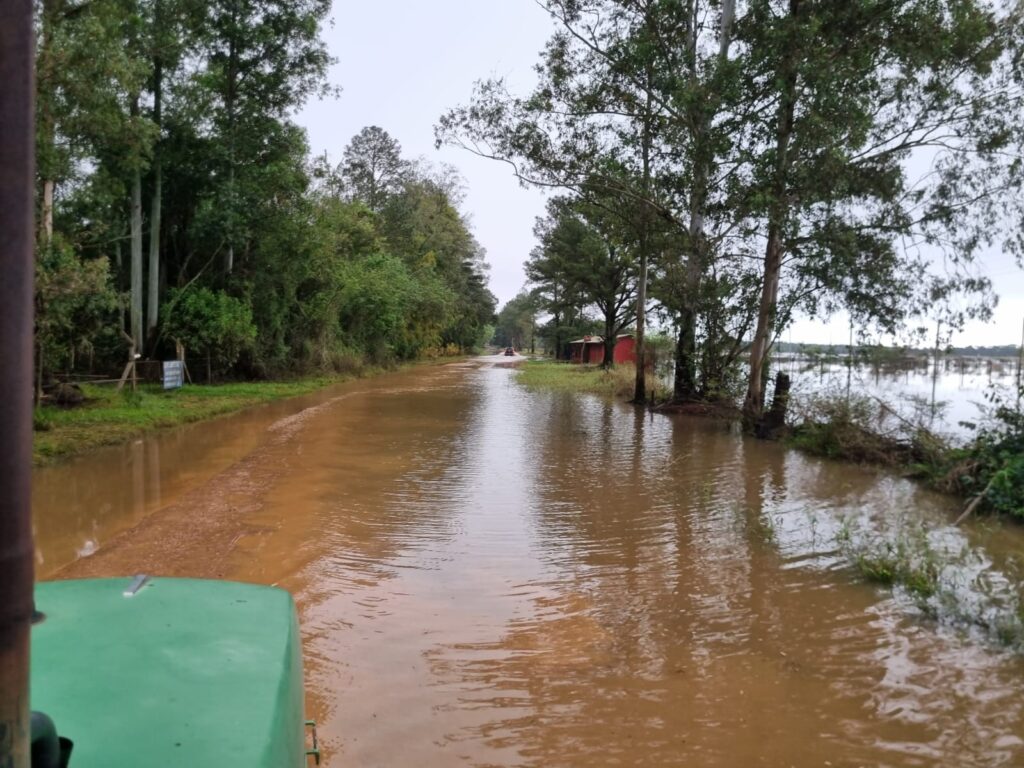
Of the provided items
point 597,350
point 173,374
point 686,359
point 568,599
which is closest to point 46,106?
point 173,374

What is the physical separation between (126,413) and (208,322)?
8.60 metres

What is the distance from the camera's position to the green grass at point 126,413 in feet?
40.6

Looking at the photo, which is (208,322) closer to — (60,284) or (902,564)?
(60,284)

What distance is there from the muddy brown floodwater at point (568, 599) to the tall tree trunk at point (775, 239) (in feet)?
12.8

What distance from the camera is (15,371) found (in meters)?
1.06

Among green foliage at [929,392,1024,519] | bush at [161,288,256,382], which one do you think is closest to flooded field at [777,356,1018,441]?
green foliage at [929,392,1024,519]

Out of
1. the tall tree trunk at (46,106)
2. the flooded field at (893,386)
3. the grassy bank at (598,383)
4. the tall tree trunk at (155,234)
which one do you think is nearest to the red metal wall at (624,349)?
the grassy bank at (598,383)

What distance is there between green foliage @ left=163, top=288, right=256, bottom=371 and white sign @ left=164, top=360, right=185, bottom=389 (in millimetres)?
2341

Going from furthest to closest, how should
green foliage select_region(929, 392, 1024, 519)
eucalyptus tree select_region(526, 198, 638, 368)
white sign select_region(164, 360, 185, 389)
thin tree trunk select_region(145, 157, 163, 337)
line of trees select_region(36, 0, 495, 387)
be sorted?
eucalyptus tree select_region(526, 198, 638, 368) < thin tree trunk select_region(145, 157, 163, 337) < white sign select_region(164, 360, 185, 389) < line of trees select_region(36, 0, 495, 387) < green foliage select_region(929, 392, 1024, 519)

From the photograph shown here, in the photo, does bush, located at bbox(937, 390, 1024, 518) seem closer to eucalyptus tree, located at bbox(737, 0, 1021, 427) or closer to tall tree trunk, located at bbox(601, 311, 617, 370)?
eucalyptus tree, located at bbox(737, 0, 1021, 427)

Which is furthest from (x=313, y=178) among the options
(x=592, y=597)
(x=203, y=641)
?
(x=203, y=641)

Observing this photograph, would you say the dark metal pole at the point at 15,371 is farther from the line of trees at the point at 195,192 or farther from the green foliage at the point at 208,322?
the green foliage at the point at 208,322

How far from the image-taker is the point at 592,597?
6.14m

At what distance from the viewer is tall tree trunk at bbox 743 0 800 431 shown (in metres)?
13.6
